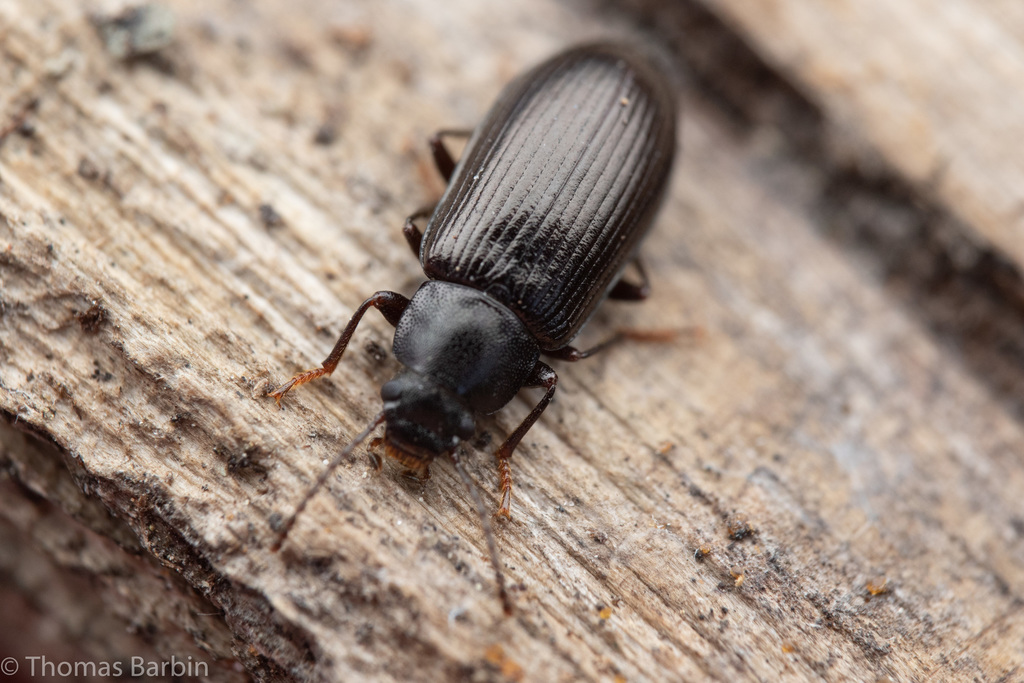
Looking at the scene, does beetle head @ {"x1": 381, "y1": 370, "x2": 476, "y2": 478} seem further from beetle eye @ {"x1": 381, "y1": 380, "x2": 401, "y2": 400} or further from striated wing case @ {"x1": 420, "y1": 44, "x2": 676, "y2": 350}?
striated wing case @ {"x1": 420, "y1": 44, "x2": 676, "y2": 350}

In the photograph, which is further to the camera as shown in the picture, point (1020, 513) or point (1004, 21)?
point (1004, 21)

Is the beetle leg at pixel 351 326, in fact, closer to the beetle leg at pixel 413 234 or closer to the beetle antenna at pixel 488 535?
the beetle leg at pixel 413 234

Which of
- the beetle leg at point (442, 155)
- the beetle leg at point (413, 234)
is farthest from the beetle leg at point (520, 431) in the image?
the beetle leg at point (442, 155)

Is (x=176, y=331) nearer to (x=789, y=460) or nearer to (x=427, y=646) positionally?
(x=427, y=646)

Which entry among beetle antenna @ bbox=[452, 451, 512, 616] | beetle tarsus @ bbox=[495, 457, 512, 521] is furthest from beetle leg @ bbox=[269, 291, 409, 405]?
beetle tarsus @ bbox=[495, 457, 512, 521]

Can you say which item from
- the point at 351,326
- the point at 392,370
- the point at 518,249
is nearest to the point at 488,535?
the point at 392,370

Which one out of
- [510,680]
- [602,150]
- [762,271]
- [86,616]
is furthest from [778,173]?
[86,616]
